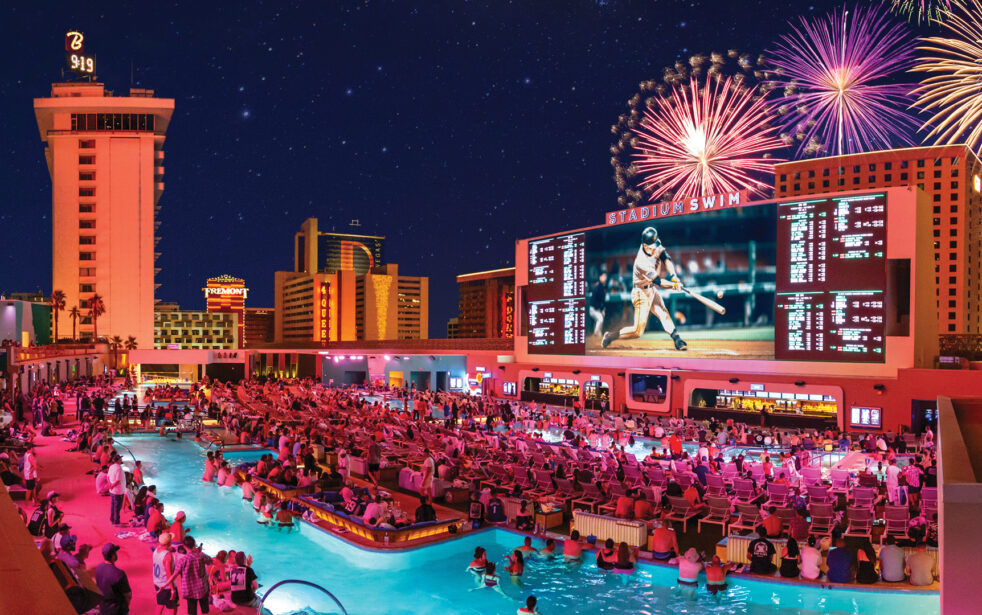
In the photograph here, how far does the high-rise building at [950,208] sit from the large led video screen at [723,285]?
3272 inches

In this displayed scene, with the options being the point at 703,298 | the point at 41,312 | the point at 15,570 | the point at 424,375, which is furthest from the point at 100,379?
the point at 15,570

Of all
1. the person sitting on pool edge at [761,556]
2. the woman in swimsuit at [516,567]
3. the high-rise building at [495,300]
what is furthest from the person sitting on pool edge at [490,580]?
the high-rise building at [495,300]

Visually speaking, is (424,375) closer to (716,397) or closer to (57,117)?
(716,397)

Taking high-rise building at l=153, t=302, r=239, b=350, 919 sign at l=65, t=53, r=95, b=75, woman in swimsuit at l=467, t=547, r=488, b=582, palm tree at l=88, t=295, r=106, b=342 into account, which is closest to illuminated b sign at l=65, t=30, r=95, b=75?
919 sign at l=65, t=53, r=95, b=75

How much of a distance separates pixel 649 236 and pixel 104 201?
7316 cm

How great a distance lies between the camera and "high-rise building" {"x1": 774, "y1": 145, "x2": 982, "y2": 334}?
4360 inches

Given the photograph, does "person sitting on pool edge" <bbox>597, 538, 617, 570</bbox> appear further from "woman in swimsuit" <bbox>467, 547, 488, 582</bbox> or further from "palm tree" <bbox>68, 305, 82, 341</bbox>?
"palm tree" <bbox>68, 305, 82, 341</bbox>

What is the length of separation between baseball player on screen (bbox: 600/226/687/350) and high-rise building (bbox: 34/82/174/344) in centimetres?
6847

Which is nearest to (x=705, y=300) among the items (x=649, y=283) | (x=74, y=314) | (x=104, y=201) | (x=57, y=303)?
(x=649, y=283)

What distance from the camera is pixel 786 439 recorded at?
29.5m

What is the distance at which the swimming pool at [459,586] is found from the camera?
13.0 meters

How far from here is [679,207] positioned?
140 ft

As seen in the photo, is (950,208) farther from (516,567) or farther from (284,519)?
(284,519)

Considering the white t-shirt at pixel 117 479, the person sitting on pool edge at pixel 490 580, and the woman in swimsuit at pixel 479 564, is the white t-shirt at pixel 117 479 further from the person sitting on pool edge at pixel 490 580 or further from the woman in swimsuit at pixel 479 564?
the person sitting on pool edge at pixel 490 580
